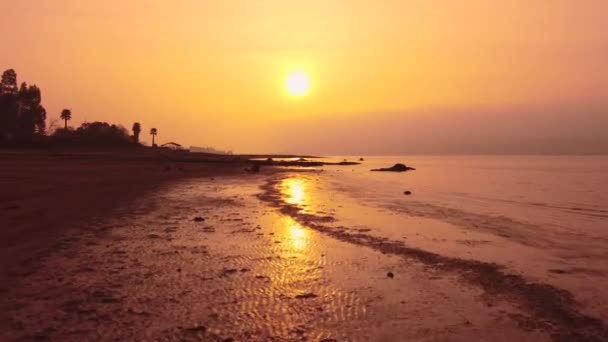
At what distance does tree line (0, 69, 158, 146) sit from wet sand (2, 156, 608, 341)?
80.1 m

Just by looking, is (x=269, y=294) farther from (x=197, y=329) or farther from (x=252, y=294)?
(x=197, y=329)

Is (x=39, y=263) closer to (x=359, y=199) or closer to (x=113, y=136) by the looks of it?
(x=359, y=199)

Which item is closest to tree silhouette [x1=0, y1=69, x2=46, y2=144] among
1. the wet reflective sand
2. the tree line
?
→ the tree line

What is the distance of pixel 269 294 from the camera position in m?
8.16

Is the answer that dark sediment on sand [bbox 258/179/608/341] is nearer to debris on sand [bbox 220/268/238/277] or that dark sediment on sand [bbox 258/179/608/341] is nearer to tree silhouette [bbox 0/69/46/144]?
debris on sand [bbox 220/268/238/277]

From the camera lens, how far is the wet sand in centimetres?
643

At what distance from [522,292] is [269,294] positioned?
4766mm

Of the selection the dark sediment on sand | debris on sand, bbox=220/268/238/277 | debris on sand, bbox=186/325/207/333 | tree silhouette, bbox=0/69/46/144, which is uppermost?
tree silhouette, bbox=0/69/46/144

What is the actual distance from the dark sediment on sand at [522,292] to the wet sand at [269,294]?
2cm

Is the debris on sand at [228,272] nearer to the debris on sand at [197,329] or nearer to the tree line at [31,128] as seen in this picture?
the debris on sand at [197,329]

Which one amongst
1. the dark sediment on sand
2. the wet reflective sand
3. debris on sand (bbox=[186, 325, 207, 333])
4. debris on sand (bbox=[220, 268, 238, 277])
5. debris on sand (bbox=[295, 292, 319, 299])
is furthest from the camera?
debris on sand (bbox=[220, 268, 238, 277])

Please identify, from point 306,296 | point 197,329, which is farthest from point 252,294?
point 197,329

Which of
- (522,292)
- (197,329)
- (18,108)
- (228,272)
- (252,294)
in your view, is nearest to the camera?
(197,329)

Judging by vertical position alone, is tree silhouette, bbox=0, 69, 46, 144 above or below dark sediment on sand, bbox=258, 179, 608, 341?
above
